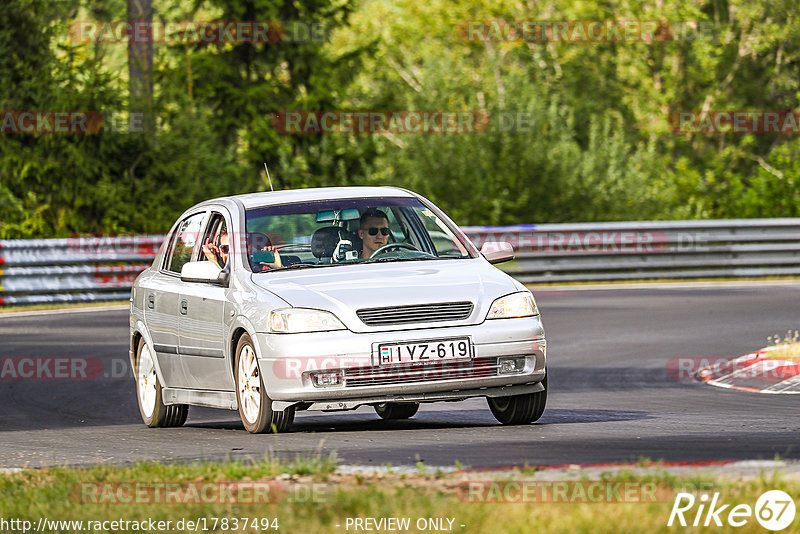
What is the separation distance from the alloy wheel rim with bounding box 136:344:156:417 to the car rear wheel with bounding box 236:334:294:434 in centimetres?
173

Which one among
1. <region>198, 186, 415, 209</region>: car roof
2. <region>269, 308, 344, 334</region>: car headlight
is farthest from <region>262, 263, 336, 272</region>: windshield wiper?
<region>269, 308, 344, 334</region>: car headlight

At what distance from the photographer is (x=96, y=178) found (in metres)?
29.3

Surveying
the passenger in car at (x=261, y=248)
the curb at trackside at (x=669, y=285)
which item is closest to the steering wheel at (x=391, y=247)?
the passenger in car at (x=261, y=248)

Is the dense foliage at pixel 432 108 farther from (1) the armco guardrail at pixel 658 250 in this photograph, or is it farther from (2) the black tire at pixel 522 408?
(2) the black tire at pixel 522 408

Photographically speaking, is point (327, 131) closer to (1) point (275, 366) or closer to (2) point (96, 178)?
(2) point (96, 178)

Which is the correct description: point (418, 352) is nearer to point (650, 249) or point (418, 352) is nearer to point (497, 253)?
point (497, 253)

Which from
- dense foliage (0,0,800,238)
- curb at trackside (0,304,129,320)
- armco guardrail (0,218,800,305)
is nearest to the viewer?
curb at trackside (0,304,129,320)

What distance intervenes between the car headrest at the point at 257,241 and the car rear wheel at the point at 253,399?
2.59ft

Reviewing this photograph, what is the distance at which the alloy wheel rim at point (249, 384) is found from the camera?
32.7 feet

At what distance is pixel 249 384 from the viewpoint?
1008 cm

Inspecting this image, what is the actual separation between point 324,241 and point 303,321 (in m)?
1.32

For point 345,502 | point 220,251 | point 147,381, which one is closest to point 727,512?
point 345,502

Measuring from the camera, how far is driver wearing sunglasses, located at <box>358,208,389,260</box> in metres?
10.8

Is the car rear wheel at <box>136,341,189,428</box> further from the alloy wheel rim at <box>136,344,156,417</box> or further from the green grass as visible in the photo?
the green grass
